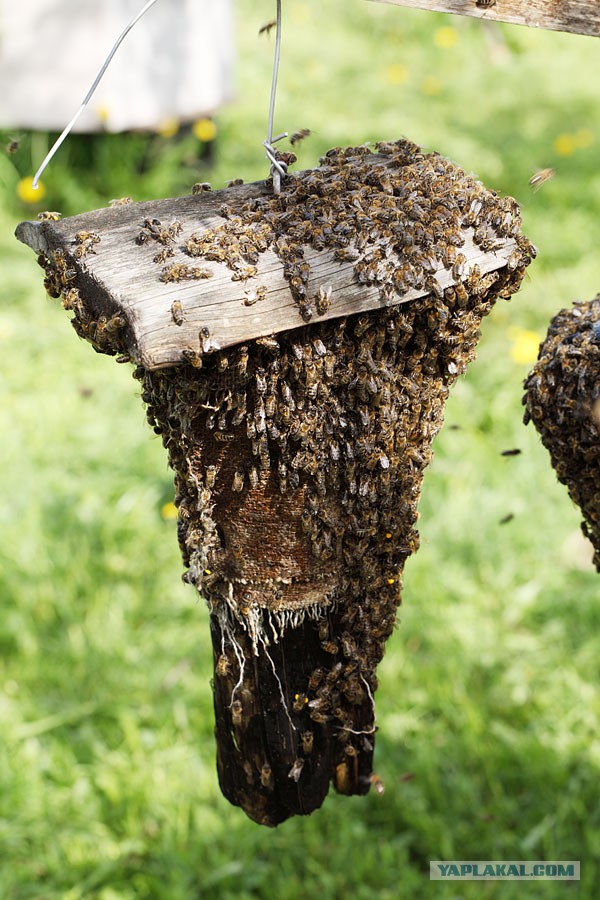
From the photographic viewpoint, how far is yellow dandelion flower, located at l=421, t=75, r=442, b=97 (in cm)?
937

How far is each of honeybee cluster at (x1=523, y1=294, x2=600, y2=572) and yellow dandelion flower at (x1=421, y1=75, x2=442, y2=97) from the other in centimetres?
808

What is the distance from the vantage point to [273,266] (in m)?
1.64

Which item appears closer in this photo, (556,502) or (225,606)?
(225,606)

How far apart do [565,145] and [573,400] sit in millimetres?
6164

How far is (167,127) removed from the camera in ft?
22.5

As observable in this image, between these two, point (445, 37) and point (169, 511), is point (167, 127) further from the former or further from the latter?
point (445, 37)

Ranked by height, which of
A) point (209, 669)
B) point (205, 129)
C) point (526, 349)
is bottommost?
point (209, 669)

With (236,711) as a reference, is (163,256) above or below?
above

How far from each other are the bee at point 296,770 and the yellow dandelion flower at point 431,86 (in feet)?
28.6

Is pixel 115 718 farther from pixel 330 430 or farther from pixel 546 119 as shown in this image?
pixel 546 119

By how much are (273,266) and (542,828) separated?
2.59 m

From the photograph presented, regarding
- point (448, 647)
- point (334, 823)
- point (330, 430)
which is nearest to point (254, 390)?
point (330, 430)

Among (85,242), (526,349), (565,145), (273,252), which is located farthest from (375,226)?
(565,145)

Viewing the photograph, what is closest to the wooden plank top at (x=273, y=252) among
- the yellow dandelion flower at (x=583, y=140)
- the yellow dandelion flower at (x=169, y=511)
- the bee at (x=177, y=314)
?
the bee at (x=177, y=314)
